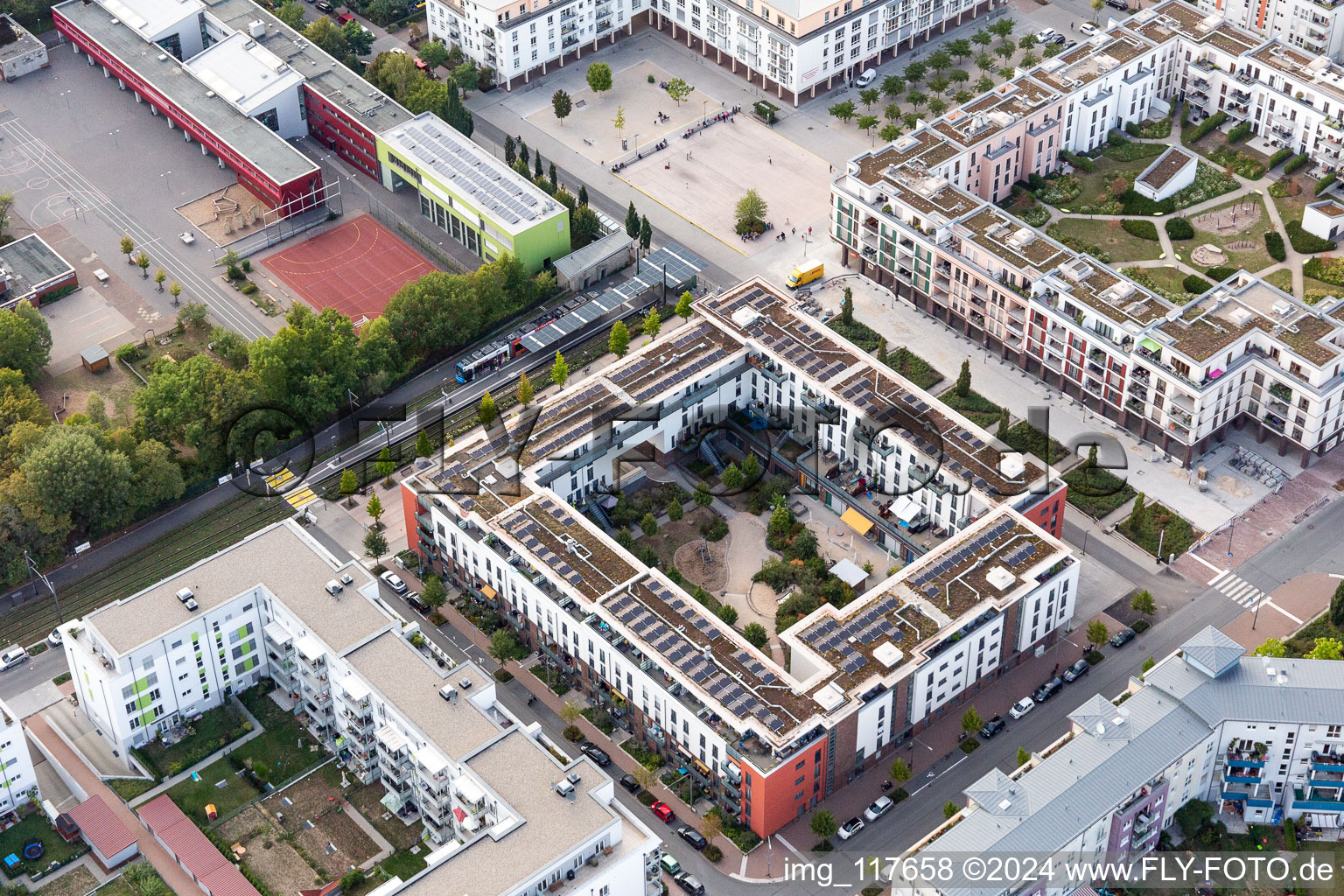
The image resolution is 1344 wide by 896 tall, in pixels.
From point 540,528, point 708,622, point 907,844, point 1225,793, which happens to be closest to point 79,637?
point 540,528

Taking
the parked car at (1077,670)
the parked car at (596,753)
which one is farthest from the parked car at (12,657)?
the parked car at (1077,670)

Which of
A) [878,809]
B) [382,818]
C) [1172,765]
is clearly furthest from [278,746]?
[1172,765]

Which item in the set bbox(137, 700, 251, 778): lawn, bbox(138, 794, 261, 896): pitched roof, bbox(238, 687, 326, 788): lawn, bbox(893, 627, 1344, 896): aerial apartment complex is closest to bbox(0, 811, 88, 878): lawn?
bbox(138, 794, 261, 896): pitched roof

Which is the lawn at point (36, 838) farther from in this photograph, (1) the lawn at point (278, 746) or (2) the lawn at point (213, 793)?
(1) the lawn at point (278, 746)

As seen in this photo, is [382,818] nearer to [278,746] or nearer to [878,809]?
[278,746]

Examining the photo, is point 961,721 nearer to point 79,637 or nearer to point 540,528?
point 540,528

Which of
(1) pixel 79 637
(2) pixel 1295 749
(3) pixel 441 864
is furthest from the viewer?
(1) pixel 79 637
